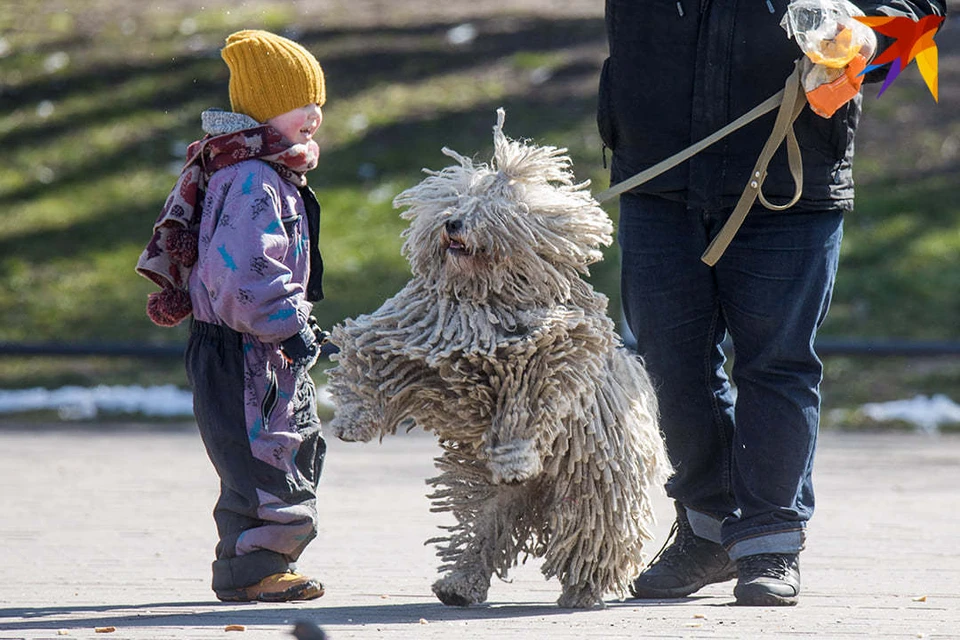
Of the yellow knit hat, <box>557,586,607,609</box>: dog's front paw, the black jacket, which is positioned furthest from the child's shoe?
the black jacket

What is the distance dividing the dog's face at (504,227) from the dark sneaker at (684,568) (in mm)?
1046

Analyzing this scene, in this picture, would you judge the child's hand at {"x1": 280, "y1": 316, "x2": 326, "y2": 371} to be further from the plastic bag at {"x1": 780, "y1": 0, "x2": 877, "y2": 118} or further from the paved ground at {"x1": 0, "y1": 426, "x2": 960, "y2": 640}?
the plastic bag at {"x1": 780, "y1": 0, "x2": 877, "y2": 118}

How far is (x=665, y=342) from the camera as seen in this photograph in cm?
460

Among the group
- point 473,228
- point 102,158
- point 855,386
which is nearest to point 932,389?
point 855,386

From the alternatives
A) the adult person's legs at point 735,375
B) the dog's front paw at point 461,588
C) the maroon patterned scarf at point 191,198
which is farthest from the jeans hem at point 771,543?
the maroon patterned scarf at point 191,198

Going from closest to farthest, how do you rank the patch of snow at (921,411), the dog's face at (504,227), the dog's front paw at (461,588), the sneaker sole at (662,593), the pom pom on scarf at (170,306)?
the dog's face at (504,227), the dog's front paw at (461,588), the pom pom on scarf at (170,306), the sneaker sole at (662,593), the patch of snow at (921,411)

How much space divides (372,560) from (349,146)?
366 inches

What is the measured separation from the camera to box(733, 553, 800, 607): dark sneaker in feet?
14.0

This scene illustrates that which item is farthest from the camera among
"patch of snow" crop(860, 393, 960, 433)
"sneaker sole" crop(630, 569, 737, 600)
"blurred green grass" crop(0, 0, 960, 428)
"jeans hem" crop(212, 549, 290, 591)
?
"blurred green grass" crop(0, 0, 960, 428)

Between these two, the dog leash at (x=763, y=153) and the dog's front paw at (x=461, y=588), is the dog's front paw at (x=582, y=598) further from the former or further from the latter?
the dog leash at (x=763, y=153)

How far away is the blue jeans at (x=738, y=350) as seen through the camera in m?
4.41

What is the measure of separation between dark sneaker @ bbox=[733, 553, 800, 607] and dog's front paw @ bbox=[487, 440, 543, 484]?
832 millimetres

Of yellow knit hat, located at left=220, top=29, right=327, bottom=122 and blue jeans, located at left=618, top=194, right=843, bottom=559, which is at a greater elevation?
yellow knit hat, located at left=220, top=29, right=327, bottom=122

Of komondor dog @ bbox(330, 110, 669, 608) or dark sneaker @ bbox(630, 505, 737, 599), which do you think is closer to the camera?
komondor dog @ bbox(330, 110, 669, 608)
